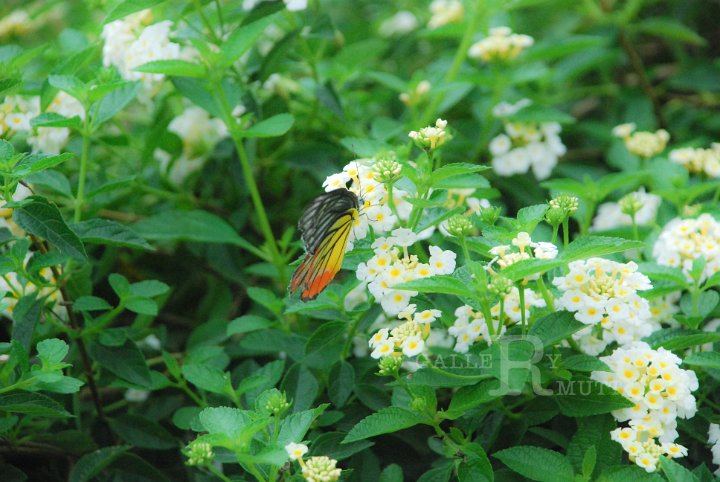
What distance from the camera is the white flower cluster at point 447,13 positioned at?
270 cm

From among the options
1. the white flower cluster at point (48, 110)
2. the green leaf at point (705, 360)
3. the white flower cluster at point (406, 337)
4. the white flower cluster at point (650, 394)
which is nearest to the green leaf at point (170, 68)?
the white flower cluster at point (48, 110)

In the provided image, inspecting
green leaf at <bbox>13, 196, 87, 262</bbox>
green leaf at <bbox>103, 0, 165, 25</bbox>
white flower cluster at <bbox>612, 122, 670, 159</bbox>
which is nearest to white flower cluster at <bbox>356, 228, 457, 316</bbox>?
green leaf at <bbox>13, 196, 87, 262</bbox>

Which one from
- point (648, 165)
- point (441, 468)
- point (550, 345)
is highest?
point (550, 345)

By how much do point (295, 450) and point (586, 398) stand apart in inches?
23.2

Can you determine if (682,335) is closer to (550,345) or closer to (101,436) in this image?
(550,345)

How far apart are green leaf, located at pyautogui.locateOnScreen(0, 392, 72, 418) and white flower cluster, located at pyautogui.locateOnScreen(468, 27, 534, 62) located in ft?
5.40

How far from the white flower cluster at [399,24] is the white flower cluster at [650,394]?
2.06 m

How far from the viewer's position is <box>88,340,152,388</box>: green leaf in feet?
5.76

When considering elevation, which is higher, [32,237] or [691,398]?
[32,237]

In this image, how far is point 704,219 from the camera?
1834 mm

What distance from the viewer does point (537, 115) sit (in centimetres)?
239

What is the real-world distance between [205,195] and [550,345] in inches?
52.9

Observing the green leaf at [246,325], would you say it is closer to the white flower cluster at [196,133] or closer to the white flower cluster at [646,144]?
the white flower cluster at [196,133]

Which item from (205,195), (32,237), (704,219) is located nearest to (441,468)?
(704,219)
